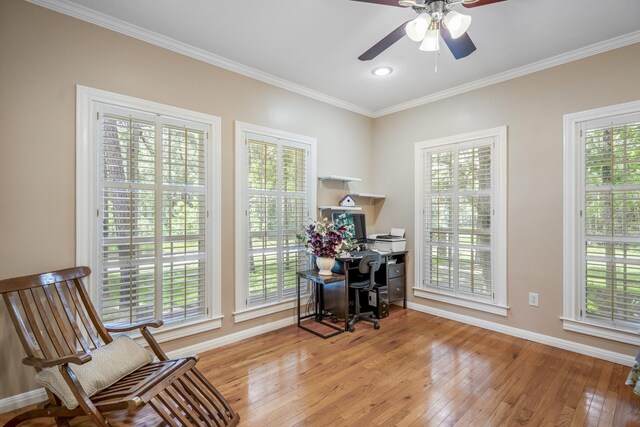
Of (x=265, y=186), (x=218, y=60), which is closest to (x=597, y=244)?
(x=265, y=186)

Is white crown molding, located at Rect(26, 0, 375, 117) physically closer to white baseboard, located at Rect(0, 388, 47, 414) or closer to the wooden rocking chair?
the wooden rocking chair

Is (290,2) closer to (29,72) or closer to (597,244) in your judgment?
(29,72)

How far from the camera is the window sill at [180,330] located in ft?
8.62

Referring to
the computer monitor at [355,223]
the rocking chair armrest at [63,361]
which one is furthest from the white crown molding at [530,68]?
the rocking chair armrest at [63,361]

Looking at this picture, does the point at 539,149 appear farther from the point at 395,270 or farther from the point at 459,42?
the point at 395,270

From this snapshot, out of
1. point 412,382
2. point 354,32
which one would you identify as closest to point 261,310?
point 412,382

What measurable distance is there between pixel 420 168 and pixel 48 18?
380 centimetres

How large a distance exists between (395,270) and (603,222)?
6.91ft

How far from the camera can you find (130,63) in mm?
2545

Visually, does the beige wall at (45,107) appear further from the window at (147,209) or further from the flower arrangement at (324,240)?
the flower arrangement at (324,240)

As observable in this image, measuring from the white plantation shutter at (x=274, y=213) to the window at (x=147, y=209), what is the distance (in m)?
0.40

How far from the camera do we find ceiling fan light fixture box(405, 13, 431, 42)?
74.4 inches

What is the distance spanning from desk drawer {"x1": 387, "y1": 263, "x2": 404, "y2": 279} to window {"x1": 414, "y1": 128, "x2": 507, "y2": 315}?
21 cm

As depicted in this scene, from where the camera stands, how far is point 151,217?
2.63 metres
